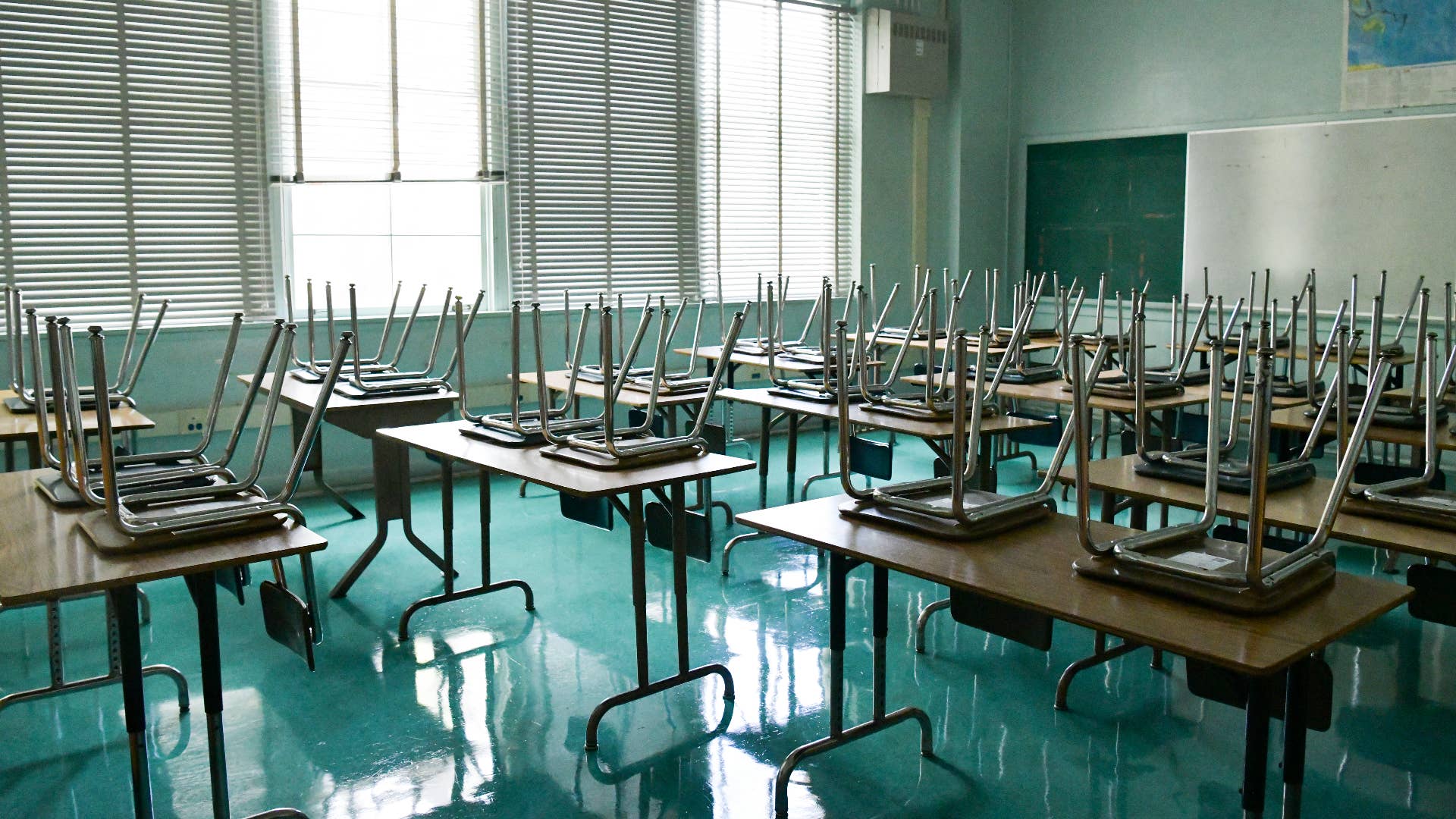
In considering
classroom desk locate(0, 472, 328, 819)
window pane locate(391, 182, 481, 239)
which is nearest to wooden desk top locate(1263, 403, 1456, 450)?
classroom desk locate(0, 472, 328, 819)

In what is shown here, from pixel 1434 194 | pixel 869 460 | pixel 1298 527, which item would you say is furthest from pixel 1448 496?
pixel 1434 194

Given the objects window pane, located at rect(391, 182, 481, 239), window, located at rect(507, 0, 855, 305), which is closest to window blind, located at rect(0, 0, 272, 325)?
window pane, located at rect(391, 182, 481, 239)

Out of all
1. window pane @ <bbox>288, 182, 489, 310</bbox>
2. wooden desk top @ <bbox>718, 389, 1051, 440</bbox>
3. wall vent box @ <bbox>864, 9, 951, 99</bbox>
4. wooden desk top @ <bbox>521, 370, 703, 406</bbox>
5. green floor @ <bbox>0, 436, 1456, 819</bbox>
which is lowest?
green floor @ <bbox>0, 436, 1456, 819</bbox>

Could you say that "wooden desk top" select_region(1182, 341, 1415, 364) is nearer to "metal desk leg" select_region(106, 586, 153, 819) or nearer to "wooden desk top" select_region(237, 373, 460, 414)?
"wooden desk top" select_region(237, 373, 460, 414)

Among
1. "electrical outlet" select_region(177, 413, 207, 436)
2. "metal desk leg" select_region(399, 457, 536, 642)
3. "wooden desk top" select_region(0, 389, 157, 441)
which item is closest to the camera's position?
"wooden desk top" select_region(0, 389, 157, 441)

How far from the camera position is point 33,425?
3148mm

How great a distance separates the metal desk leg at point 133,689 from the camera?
188 centimetres

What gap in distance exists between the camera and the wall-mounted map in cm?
552

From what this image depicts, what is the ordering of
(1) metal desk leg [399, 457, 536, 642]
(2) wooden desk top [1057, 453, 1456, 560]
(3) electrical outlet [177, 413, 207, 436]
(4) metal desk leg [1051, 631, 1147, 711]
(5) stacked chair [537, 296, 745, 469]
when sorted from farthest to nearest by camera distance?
(3) electrical outlet [177, 413, 207, 436]
(1) metal desk leg [399, 457, 536, 642]
(4) metal desk leg [1051, 631, 1147, 711]
(5) stacked chair [537, 296, 745, 469]
(2) wooden desk top [1057, 453, 1456, 560]

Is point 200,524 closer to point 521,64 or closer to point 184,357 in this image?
point 184,357

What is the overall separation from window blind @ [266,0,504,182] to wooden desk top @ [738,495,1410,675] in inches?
152

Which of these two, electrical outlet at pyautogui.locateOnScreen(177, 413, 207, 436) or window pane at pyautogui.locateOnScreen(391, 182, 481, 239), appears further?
window pane at pyautogui.locateOnScreen(391, 182, 481, 239)

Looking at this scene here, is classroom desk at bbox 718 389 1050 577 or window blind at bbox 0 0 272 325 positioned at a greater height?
window blind at bbox 0 0 272 325

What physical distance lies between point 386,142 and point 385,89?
0.78ft
